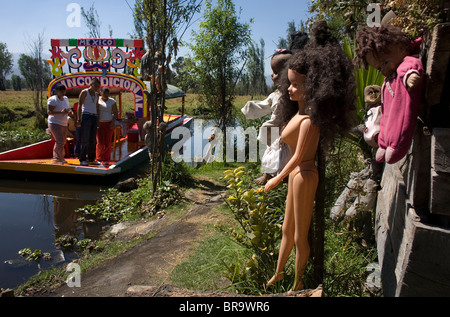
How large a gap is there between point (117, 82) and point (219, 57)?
8.93 ft

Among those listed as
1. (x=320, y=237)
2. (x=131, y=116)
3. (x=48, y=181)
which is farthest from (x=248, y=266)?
(x=131, y=116)

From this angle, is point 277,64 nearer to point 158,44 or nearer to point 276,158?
point 276,158

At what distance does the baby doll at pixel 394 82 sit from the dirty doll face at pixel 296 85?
39cm

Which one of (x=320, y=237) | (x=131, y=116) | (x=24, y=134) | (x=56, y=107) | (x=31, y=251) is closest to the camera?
(x=320, y=237)

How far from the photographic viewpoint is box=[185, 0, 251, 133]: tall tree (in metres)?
9.56

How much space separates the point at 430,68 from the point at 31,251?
549 centimetres

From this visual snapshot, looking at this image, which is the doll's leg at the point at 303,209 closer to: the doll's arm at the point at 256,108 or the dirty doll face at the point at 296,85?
the dirty doll face at the point at 296,85

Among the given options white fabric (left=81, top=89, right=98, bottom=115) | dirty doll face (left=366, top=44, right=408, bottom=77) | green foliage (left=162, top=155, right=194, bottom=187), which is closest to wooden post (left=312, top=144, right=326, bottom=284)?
dirty doll face (left=366, top=44, right=408, bottom=77)

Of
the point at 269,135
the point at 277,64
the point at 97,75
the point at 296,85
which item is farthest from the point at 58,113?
the point at 296,85

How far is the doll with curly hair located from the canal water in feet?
12.0

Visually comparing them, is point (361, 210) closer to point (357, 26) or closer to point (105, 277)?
point (357, 26)

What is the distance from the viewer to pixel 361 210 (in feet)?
11.7

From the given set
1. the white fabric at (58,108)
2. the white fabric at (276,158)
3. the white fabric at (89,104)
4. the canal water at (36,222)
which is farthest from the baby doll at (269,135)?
the white fabric at (58,108)

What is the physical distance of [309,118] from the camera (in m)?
2.59
